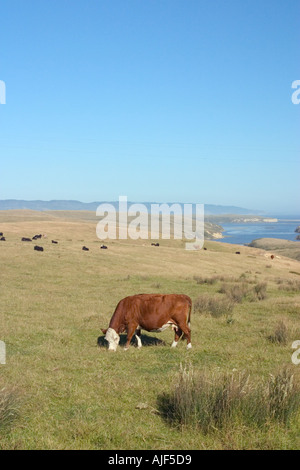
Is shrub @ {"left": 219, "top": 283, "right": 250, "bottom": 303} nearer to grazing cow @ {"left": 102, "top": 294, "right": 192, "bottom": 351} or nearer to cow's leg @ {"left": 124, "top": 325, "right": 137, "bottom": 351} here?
grazing cow @ {"left": 102, "top": 294, "right": 192, "bottom": 351}

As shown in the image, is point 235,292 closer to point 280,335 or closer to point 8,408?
point 280,335

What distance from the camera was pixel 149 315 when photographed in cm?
1105

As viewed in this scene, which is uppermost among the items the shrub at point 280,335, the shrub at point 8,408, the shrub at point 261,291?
the shrub at point 8,408

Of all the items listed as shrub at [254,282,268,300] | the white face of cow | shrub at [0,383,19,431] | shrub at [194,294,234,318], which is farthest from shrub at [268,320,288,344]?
shrub at [254,282,268,300]

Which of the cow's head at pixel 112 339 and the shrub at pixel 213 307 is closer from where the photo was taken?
the cow's head at pixel 112 339

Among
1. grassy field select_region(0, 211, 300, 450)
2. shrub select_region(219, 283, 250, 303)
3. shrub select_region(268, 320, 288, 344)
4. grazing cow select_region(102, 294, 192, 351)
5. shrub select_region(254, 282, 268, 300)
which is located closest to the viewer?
grassy field select_region(0, 211, 300, 450)

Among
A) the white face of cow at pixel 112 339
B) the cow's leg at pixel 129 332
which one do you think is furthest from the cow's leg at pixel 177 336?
the white face of cow at pixel 112 339

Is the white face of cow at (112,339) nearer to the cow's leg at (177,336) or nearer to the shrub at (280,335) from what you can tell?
the cow's leg at (177,336)

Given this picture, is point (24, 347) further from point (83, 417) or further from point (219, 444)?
point (219, 444)

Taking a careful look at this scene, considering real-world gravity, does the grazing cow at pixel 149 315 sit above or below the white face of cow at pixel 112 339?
above

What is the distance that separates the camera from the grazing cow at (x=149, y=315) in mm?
11008

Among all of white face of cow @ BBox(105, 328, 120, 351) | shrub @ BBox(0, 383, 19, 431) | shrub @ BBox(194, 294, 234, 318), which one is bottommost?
shrub @ BBox(194, 294, 234, 318)

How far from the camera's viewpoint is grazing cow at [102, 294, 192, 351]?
1101 centimetres
